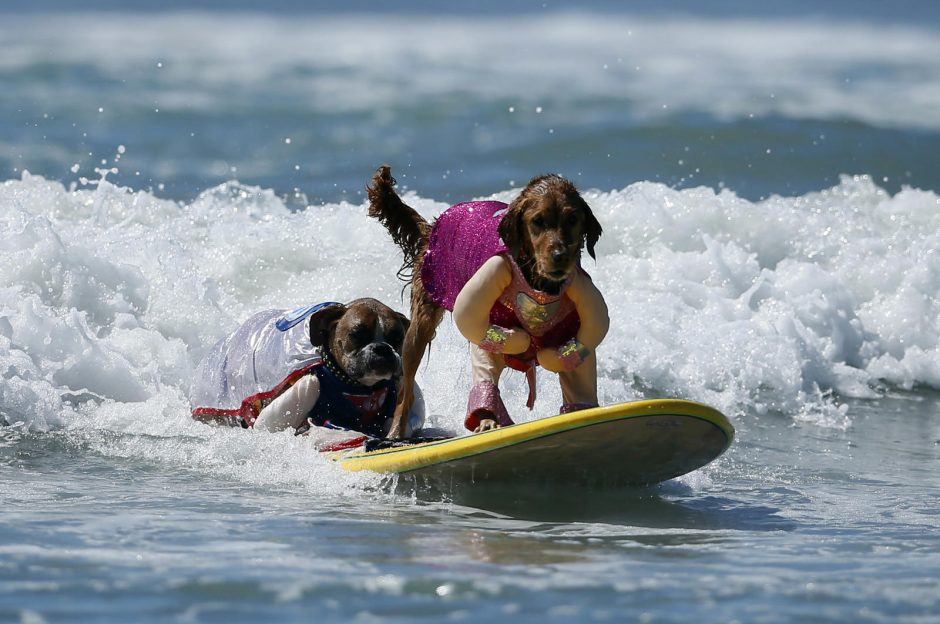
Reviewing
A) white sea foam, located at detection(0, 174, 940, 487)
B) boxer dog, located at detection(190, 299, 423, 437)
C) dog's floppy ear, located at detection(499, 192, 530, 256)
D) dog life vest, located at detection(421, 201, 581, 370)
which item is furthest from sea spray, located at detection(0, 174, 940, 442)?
dog's floppy ear, located at detection(499, 192, 530, 256)

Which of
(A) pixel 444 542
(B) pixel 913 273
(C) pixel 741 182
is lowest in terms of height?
(A) pixel 444 542

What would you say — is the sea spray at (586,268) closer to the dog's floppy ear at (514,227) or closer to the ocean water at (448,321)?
the ocean water at (448,321)

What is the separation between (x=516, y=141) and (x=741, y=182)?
342 centimetres

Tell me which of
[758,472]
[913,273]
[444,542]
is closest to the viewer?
[444,542]

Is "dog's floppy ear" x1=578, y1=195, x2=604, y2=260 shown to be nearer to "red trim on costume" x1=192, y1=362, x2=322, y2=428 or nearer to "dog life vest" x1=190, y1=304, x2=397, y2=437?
"dog life vest" x1=190, y1=304, x2=397, y2=437

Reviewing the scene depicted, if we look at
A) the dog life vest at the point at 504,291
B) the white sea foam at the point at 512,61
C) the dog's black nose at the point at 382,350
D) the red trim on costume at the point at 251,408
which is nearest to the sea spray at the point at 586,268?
the red trim on costume at the point at 251,408

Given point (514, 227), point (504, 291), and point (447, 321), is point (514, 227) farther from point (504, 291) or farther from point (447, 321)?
point (447, 321)

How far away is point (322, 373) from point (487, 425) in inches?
39.9

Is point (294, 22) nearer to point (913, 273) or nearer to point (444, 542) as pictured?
point (913, 273)

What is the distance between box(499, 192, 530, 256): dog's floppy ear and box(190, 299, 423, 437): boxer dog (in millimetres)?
1016

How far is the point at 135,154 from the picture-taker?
17031 millimetres

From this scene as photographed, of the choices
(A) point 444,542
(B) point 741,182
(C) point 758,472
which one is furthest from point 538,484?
(B) point 741,182

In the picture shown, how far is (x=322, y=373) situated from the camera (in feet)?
21.5

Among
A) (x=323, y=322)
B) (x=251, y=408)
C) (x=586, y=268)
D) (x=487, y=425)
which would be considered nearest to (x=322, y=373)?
(x=323, y=322)
